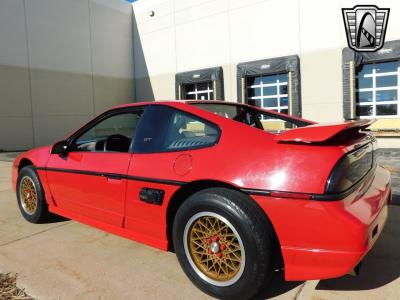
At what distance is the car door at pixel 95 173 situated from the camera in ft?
10.1

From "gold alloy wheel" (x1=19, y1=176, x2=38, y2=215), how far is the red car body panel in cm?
148

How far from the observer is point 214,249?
8.04 ft

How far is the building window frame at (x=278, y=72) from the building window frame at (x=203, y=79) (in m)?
0.95

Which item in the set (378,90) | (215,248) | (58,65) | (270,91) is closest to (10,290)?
(215,248)

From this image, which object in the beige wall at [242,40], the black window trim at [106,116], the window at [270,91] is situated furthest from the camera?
the window at [270,91]

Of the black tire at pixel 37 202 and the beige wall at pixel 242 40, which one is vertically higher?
the beige wall at pixel 242 40

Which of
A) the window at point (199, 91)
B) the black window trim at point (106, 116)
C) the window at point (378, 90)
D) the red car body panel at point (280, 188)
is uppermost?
the window at point (199, 91)

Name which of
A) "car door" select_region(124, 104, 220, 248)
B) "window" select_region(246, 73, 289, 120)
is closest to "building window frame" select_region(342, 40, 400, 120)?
"window" select_region(246, 73, 289, 120)

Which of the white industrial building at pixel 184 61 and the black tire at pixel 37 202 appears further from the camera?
the white industrial building at pixel 184 61

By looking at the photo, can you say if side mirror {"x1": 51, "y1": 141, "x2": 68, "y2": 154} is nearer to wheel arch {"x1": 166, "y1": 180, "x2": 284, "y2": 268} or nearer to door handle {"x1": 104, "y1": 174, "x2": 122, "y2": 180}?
door handle {"x1": 104, "y1": 174, "x2": 122, "y2": 180}

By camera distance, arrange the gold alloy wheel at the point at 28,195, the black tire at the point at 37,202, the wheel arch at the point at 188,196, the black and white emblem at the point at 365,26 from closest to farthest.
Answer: the wheel arch at the point at 188,196, the black tire at the point at 37,202, the gold alloy wheel at the point at 28,195, the black and white emblem at the point at 365,26

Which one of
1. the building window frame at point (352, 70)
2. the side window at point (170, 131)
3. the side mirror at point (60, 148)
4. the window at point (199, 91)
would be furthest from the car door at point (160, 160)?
the window at point (199, 91)

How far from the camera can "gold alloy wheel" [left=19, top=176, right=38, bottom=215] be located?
4.18 m

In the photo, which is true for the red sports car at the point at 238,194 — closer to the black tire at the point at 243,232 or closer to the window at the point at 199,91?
the black tire at the point at 243,232
